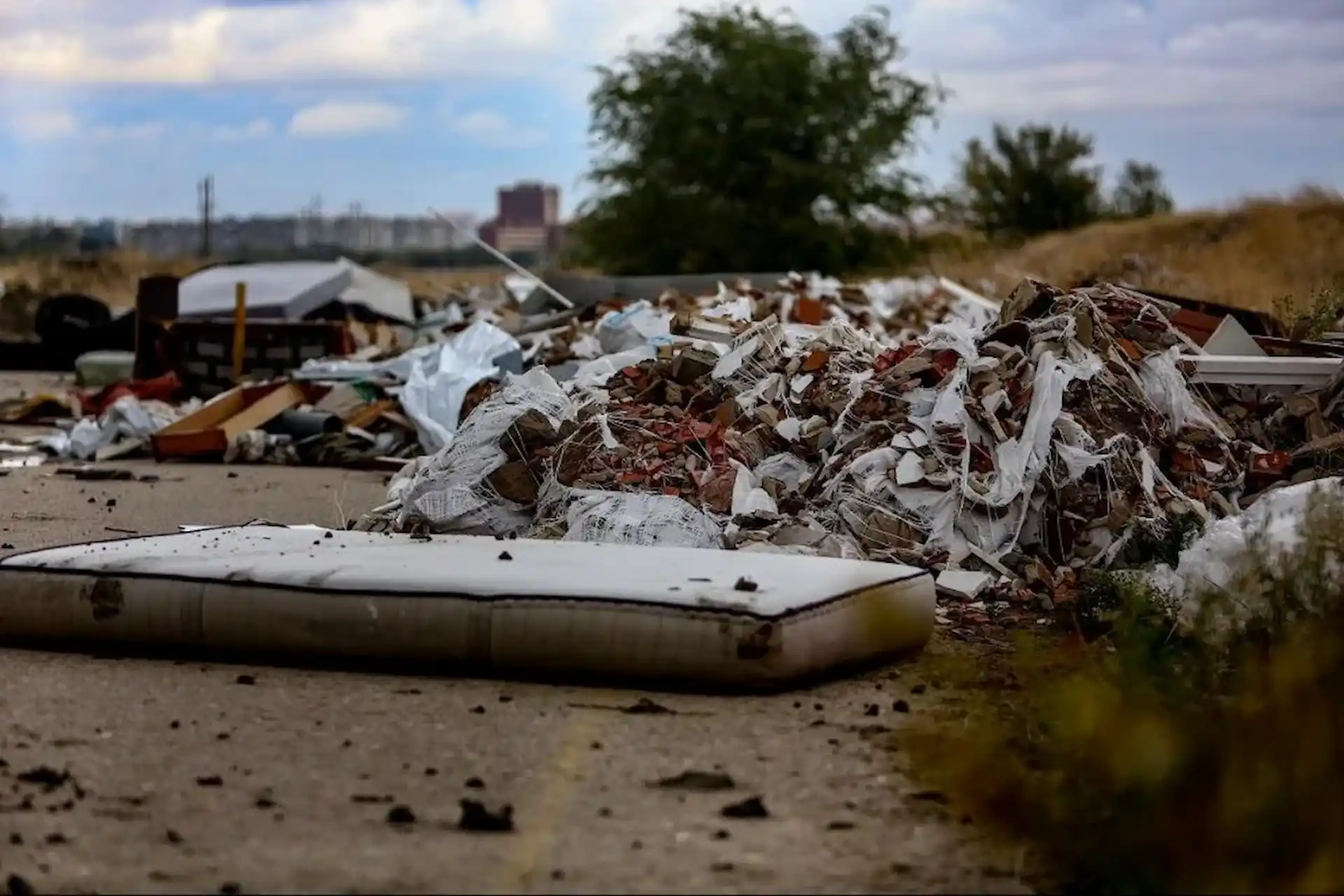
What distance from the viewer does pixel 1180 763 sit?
3686 millimetres

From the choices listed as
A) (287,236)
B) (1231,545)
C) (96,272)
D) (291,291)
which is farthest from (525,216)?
(1231,545)

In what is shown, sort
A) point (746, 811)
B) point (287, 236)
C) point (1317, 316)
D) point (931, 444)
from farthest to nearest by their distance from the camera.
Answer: point (287, 236), point (1317, 316), point (931, 444), point (746, 811)

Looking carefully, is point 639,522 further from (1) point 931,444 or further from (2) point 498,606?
(2) point 498,606

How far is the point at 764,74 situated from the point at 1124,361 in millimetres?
31247

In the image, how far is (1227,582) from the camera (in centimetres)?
631

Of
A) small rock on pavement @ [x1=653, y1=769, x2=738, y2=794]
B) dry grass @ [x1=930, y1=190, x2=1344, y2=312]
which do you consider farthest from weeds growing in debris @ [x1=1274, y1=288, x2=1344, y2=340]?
dry grass @ [x1=930, y1=190, x2=1344, y2=312]

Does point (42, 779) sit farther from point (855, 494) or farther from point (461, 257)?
point (461, 257)

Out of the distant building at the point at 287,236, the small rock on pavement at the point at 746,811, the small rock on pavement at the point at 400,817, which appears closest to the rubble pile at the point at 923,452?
the small rock on pavement at the point at 746,811

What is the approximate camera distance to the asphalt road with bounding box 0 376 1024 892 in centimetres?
390

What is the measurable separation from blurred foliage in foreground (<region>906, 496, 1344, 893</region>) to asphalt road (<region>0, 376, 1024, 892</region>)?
0.14 m

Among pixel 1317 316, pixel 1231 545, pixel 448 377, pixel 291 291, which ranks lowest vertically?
pixel 1231 545

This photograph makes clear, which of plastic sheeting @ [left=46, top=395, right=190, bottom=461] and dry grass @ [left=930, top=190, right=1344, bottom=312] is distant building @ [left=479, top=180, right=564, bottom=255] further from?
plastic sheeting @ [left=46, top=395, right=190, bottom=461]

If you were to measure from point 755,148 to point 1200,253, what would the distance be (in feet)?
30.0

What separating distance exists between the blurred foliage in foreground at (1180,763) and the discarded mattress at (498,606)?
2.10 feet
